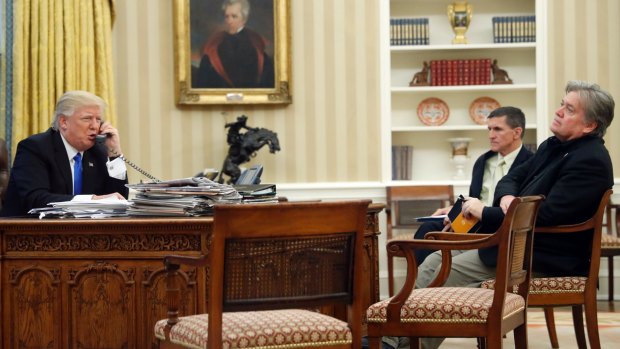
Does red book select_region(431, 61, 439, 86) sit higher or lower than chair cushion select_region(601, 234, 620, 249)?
higher

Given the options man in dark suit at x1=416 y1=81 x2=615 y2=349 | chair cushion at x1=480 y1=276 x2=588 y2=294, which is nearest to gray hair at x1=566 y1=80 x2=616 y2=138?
man in dark suit at x1=416 y1=81 x2=615 y2=349

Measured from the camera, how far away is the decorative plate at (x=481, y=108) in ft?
24.9

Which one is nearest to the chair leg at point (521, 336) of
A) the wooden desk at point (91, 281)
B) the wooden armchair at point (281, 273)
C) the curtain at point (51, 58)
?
the wooden armchair at point (281, 273)

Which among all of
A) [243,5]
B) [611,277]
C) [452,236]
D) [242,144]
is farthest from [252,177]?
[611,277]

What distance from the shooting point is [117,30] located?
7391mm

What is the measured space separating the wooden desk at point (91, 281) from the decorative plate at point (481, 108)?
438cm

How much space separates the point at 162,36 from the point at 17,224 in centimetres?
394

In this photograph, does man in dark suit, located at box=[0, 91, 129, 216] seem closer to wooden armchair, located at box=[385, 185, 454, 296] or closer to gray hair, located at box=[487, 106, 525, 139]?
gray hair, located at box=[487, 106, 525, 139]

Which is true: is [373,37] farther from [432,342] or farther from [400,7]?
[432,342]

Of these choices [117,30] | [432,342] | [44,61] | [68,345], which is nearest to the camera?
[68,345]

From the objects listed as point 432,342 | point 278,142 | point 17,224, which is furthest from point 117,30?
point 432,342

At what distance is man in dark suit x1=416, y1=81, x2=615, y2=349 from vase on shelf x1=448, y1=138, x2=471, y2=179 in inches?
121

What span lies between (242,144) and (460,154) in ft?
5.79

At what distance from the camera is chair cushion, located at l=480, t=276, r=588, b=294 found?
13.2 feet
